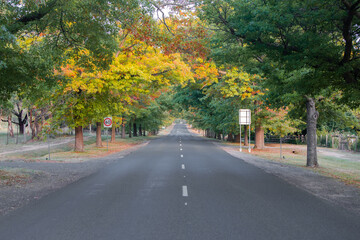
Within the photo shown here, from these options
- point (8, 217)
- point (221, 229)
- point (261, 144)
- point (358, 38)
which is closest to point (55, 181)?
Result: point (8, 217)

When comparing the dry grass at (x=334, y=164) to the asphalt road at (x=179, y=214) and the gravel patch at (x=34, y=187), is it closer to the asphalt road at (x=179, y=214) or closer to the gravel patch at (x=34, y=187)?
the asphalt road at (x=179, y=214)

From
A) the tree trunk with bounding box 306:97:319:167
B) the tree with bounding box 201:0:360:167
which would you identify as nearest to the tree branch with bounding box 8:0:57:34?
the tree with bounding box 201:0:360:167

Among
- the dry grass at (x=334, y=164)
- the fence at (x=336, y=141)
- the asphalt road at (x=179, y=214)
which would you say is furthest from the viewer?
the fence at (x=336, y=141)

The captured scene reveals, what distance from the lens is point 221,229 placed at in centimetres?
534

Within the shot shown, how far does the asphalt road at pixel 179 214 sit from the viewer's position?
5.13 meters

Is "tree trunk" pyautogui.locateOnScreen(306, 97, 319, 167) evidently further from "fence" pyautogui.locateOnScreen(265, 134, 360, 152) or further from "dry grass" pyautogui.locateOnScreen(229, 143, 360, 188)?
"fence" pyautogui.locateOnScreen(265, 134, 360, 152)

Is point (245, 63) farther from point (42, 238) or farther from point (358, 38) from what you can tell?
point (42, 238)

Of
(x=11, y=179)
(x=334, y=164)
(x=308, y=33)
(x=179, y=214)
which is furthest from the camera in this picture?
(x=334, y=164)

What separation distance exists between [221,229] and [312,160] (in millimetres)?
13839

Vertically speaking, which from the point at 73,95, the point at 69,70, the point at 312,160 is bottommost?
the point at 312,160

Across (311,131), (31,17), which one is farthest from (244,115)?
(31,17)

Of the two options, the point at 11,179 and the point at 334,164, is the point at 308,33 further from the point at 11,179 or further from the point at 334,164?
A: the point at 334,164

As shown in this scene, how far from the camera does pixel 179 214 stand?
6.34 metres

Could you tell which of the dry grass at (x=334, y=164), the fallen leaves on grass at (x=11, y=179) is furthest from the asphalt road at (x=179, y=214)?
the dry grass at (x=334, y=164)
